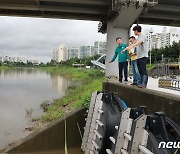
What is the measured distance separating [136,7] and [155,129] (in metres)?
15.3

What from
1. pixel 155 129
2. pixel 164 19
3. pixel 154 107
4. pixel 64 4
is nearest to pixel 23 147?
pixel 154 107

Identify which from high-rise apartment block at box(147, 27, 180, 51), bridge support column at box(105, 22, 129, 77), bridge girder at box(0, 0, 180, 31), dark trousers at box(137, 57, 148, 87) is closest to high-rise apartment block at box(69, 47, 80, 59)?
high-rise apartment block at box(147, 27, 180, 51)

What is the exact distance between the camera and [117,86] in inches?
273

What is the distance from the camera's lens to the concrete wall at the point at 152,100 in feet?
13.2

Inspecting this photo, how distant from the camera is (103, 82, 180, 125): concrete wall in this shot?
404 cm

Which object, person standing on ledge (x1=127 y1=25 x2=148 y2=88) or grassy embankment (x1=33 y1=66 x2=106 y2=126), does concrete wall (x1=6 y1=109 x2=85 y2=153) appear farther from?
person standing on ledge (x1=127 y1=25 x2=148 y2=88)

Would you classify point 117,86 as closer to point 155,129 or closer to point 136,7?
point 155,129

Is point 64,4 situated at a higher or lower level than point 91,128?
higher

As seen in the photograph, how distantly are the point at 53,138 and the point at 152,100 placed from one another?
11.6ft

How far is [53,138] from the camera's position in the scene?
7441 mm

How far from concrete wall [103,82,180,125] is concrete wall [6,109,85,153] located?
65.1 inches

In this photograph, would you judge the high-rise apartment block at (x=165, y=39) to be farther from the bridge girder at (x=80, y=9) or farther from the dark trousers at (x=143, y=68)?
the dark trousers at (x=143, y=68)

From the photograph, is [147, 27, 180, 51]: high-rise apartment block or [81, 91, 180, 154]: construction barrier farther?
[147, 27, 180, 51]: high-rise apartment block

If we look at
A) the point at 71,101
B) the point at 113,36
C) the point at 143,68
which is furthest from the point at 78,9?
the point at 143,68
